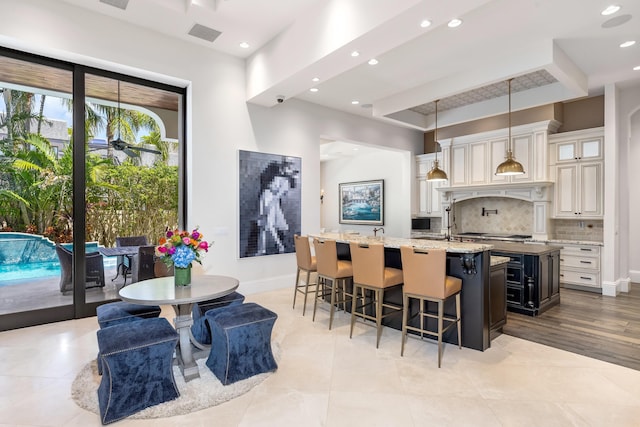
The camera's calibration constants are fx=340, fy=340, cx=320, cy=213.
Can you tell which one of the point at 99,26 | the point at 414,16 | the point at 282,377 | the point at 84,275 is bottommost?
the point at 282,377

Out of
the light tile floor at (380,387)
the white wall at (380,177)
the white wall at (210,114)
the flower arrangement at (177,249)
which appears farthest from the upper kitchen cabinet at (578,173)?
the flower arrangement at (177,249)

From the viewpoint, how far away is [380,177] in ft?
31.1

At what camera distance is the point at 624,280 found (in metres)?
5.58

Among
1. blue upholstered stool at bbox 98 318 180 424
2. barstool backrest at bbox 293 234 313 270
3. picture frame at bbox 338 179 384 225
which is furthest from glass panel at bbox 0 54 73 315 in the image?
picture frame at bbox 338 179 384 225

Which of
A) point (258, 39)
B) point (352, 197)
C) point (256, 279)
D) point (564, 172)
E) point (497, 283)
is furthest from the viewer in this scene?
point (352, 197)

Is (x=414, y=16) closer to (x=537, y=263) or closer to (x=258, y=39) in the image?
(x=258, y=39)

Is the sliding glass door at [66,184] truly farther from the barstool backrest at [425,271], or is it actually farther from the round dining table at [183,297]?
the barstool backrest at [425,271]

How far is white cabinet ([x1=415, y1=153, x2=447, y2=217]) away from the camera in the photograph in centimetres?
779

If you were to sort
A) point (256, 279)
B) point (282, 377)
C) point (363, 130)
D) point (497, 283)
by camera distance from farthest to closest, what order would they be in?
point (363, 130) < point (256, 279) < point (497, 283) < point (282, 377)

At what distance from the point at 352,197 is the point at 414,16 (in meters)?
7.37

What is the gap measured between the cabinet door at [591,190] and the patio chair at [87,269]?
7413 millimetres

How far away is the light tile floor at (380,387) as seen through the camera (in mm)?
2203

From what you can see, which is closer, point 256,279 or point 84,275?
point 84,275

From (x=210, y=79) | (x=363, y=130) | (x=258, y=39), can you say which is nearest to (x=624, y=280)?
(x=363, y=130)
